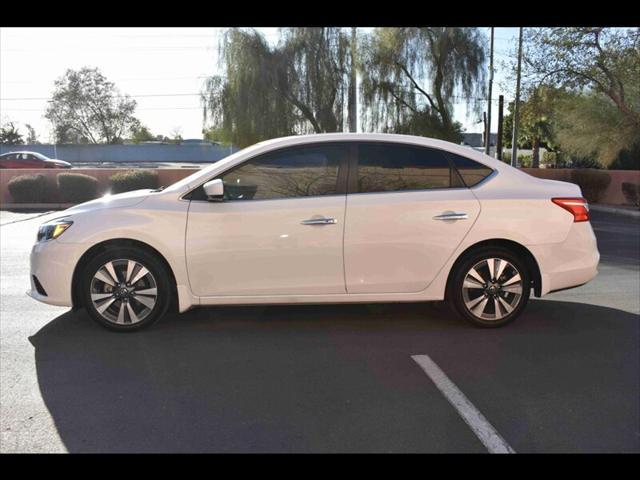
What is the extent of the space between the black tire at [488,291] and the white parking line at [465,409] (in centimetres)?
82

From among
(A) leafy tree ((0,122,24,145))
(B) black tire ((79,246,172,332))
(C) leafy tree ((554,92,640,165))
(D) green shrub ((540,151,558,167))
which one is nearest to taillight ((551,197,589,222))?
(B) black tire ((79,246,172,332))

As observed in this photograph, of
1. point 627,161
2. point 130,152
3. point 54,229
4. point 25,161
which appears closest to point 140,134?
point 130,152

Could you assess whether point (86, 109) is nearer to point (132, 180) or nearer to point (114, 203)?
point (132, 180)

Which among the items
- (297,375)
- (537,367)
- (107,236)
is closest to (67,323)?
(107,236)

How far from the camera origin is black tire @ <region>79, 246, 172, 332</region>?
15.1ft

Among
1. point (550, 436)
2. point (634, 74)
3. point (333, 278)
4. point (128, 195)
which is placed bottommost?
point (550, 436)

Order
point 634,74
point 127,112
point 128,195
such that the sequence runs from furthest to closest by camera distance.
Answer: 1. point 127,112
2. point 634,74
3. point 128,195

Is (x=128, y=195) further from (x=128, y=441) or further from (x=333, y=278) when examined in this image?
(x=128, y=441)

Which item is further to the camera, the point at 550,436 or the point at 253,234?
the point at 253,234

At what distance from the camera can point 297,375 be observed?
386 cm

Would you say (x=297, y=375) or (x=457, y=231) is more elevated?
(x=457, y=231)

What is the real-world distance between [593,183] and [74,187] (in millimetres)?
18812

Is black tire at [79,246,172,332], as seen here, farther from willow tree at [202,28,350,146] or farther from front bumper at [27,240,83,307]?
willow tree at [202,28,350,146]
